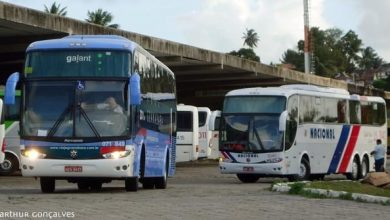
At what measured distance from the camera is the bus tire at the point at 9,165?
28.6m

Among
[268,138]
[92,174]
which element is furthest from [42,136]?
[268,138]

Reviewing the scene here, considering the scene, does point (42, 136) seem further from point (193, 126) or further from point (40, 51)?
point (193, 126)

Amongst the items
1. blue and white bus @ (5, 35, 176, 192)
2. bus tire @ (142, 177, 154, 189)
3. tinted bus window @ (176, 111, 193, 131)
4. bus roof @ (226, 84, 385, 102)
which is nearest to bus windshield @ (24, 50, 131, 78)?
blue and white bus @ (5, 35, 176, 192)

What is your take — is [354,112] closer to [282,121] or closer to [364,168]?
[364,168]

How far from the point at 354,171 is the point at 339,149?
160cm

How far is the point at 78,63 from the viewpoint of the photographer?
17.2m

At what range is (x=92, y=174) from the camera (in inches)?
658

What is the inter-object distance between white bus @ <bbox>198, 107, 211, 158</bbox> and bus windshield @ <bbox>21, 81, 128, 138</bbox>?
24485mm

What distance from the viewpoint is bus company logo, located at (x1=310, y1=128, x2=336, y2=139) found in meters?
27.1

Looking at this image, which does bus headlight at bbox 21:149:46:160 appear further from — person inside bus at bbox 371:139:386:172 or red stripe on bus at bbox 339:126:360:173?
person inside bus at bbox 371:139:386:172

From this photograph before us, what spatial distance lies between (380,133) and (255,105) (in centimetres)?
931

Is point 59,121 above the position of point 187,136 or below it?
above

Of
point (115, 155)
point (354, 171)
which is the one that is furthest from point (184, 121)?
point (115, 155)

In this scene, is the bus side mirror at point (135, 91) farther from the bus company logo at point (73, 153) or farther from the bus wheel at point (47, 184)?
the bus wheel at point (47, 184)
